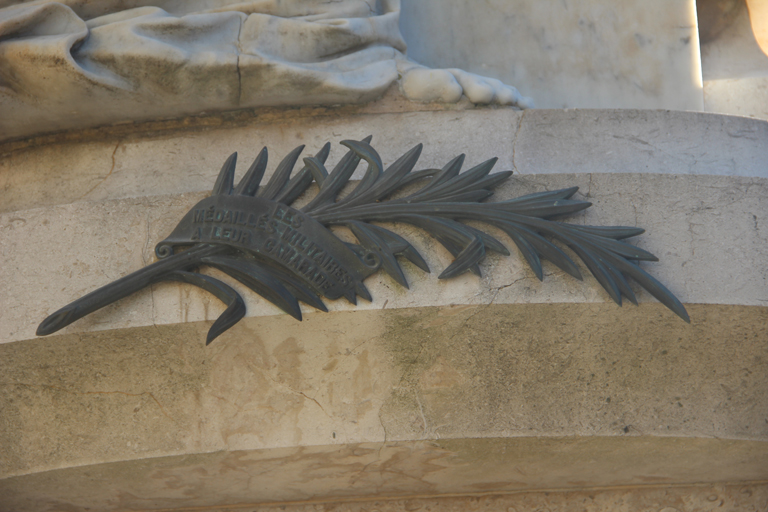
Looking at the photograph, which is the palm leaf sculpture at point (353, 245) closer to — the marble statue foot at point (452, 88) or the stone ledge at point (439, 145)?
the stone ledge at point (439, 145)

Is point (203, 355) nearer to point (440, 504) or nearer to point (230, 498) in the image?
point (230, 498)

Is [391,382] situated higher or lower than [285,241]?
lower

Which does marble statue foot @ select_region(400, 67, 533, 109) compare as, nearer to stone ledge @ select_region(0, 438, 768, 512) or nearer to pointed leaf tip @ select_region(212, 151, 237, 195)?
pointed leaf tip @ select_region(212, 151, 237, 195)

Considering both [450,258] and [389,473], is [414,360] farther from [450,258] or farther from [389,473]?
[389,473]

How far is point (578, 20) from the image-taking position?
2.66 m

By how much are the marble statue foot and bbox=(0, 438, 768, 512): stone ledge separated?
3.34 ft

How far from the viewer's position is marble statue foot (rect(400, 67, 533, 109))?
2.15m

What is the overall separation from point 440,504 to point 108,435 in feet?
3.48

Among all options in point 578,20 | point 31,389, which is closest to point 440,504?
point 31,389

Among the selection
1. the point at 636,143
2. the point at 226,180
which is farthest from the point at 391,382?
the point at 636,143

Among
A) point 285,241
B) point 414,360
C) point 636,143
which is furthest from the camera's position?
point 636,143

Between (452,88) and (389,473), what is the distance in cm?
119

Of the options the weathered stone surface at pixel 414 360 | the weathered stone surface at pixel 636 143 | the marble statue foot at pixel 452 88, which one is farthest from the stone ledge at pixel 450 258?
the marble statue foot at pixel 452 88

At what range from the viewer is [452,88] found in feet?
7.02
